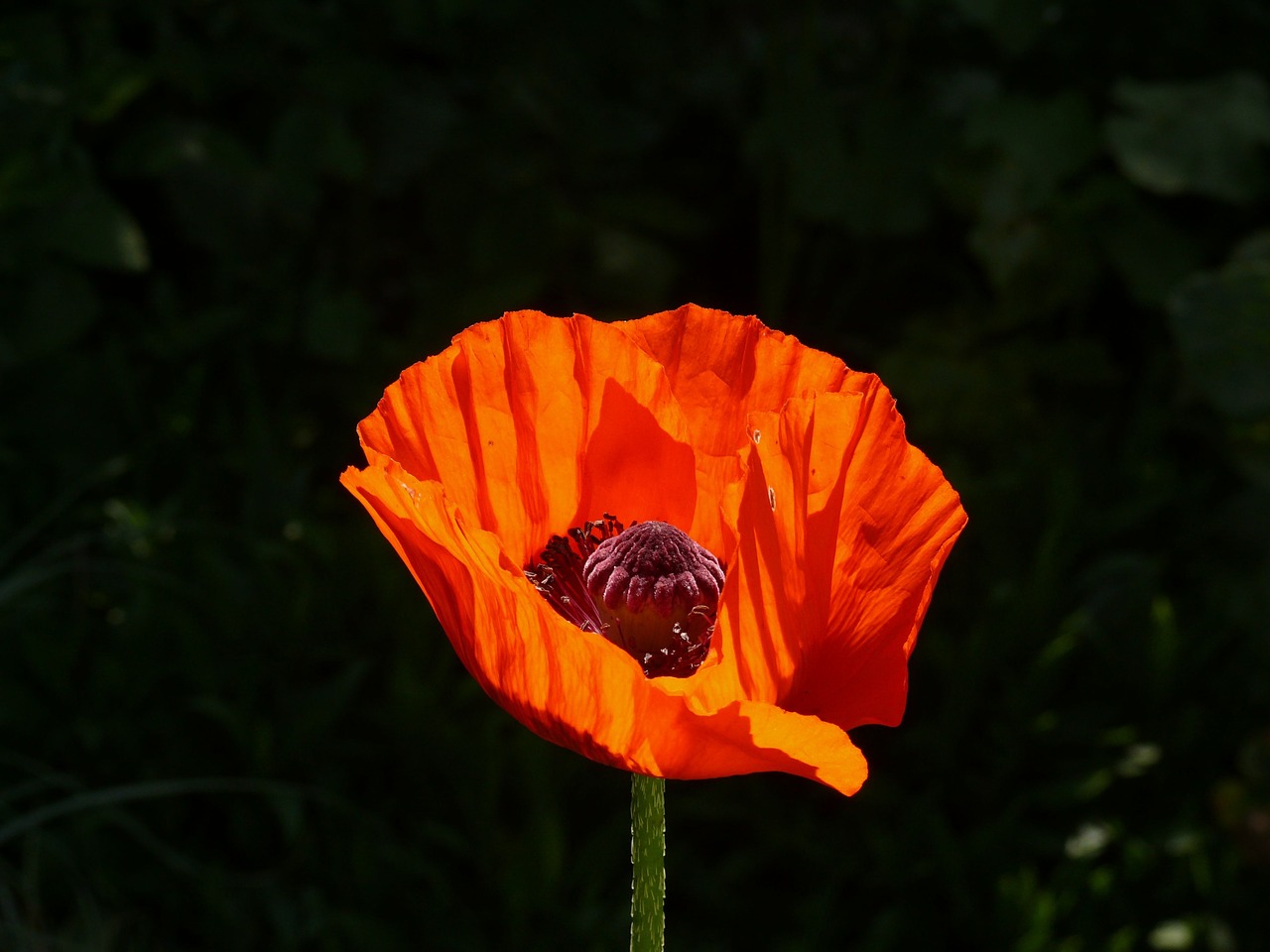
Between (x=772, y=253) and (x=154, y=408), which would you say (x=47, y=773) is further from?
(x=772, y=253)

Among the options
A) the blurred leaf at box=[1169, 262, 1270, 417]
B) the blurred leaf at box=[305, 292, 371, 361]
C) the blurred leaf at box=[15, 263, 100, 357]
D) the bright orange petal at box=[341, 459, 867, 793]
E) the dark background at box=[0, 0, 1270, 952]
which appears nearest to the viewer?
the bright orange petal at box=[341, 459, 867, 793]

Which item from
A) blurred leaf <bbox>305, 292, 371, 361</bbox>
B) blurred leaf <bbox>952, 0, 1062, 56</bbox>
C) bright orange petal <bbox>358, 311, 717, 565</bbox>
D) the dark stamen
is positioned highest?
blurred leaf <bbox>952, 0, 1062, 56</bbox>

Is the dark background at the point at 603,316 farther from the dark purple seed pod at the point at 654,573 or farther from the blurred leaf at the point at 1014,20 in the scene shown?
the dark purple seed pod at the point at 654,573

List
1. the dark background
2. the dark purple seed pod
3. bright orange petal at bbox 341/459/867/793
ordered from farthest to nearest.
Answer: the dark background → the dark purple seed pod → bright orange petal at bbox 341/459/867/793

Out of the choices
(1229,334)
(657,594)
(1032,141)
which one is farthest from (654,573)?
(1032,141)

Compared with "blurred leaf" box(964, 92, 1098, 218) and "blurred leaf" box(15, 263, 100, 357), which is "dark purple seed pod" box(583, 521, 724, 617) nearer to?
"blurred leaf" box(15, 263, 100, 357)

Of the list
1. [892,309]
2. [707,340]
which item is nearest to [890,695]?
[707,340]

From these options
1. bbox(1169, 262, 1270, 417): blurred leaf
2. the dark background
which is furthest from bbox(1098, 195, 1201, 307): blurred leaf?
bbox(1169, 262, 1270, 417): blurred leaf
